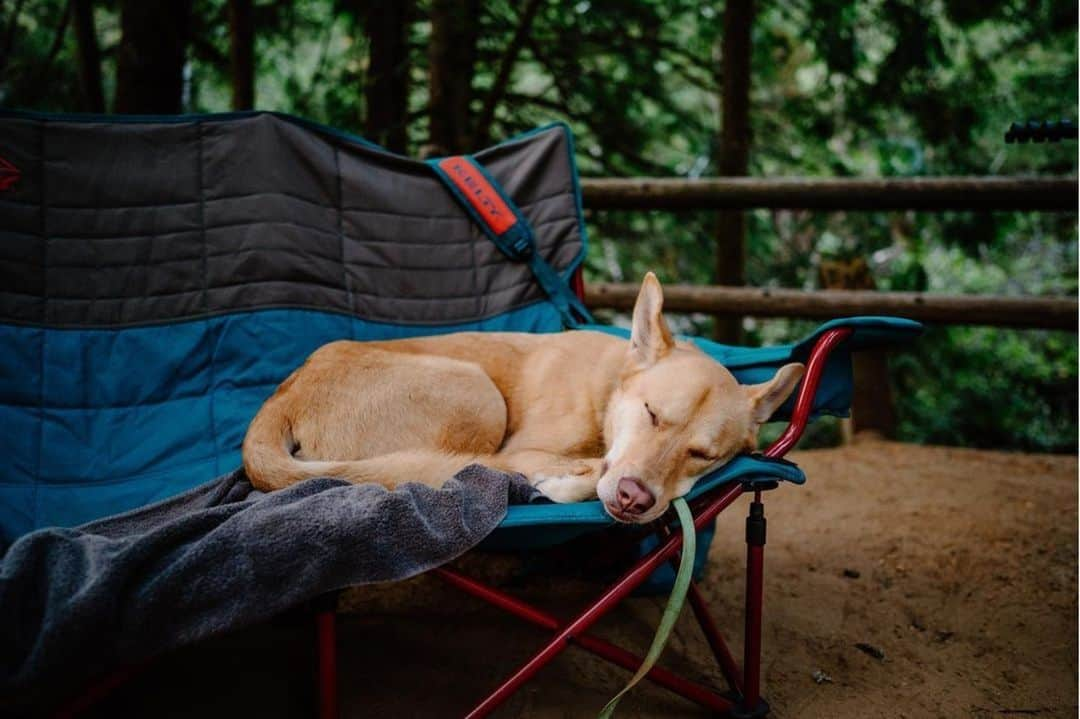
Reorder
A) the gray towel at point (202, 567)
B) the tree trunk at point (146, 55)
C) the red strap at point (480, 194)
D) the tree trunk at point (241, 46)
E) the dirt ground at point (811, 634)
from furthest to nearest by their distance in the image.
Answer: the tree trunk at point (241, 46), the tree trunk at point (146, 55), the red strap at point (480, 194), the dirt ground at point (811, 634), the gray towel at point (202, 567)

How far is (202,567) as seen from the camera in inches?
61.6

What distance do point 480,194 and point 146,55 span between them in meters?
2.16

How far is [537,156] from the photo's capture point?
342 centimetres

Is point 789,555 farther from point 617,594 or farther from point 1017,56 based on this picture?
point 1017,56

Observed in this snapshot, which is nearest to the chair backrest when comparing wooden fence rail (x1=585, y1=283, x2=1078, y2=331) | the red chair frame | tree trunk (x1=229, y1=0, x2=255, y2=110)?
the red chair frame

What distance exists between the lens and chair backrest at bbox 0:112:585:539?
2.44 meters

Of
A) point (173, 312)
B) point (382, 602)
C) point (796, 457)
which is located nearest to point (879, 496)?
point (796, 457)

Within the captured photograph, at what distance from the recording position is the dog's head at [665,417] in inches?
75.2

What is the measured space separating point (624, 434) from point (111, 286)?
75.9 inches

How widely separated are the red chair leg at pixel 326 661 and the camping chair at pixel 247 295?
318 mm

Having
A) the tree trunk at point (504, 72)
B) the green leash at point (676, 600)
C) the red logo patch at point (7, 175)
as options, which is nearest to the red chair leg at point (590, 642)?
the green leash at point (676, 600)

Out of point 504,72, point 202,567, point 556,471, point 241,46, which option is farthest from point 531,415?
point 241,46

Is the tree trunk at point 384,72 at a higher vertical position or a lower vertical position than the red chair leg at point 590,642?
higher

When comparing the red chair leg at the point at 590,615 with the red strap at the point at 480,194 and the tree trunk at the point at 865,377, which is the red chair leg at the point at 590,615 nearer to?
the red strap at the point at 480,194
